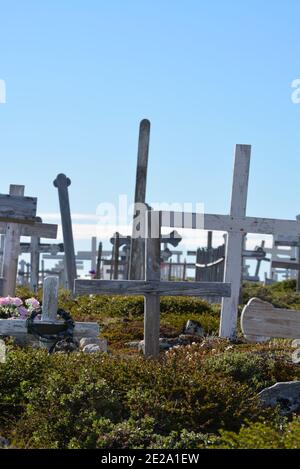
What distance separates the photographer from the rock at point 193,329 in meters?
15.9

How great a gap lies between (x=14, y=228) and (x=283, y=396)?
809cm

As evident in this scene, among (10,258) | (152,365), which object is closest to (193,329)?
(10,258)

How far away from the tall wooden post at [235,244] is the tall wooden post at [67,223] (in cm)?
607

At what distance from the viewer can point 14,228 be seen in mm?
16375

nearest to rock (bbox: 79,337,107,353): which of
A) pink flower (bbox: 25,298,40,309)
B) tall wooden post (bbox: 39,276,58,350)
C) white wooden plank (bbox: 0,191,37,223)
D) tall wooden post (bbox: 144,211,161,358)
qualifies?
tall wooden post (bbox: 144,211,161,358)

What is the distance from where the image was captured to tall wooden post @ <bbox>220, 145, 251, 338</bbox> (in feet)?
48.9

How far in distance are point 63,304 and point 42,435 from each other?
10.7 metres

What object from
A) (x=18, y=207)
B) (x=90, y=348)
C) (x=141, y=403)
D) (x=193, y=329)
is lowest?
(x=141, y=403)

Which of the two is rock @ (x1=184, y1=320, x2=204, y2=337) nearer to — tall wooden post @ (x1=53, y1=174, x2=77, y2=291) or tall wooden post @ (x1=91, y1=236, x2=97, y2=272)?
tall wooden post @ (x1=53, y1=174, x2=77, y2=291)

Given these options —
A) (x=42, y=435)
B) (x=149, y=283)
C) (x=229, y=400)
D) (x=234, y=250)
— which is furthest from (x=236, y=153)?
(x=42, y=435)

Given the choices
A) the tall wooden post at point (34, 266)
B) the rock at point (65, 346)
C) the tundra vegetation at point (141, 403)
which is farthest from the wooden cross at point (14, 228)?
the tundra vegetation at point (141, 403)

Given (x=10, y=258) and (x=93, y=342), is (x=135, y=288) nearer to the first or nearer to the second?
(x=93, y=342)

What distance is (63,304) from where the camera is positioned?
18.6 meters

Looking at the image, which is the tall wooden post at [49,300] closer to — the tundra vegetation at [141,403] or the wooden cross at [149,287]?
the wooden cross at [149,287]
